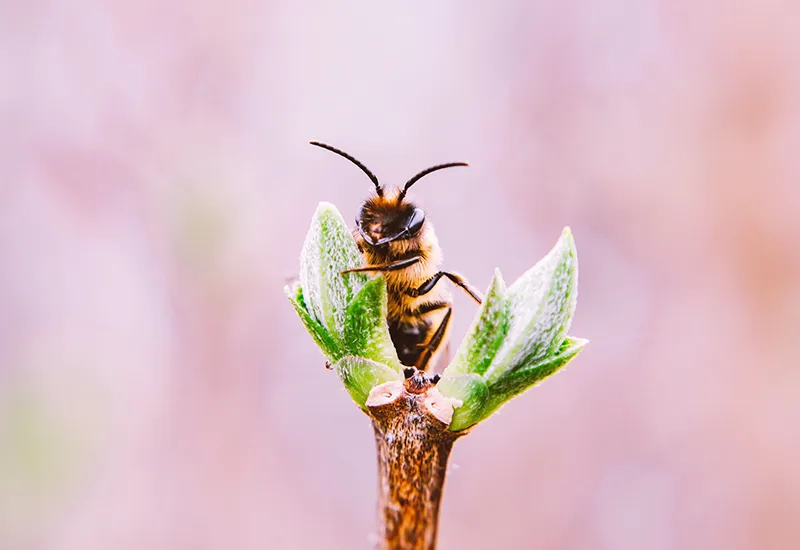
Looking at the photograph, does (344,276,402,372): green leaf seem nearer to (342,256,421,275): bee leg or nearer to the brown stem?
the brown stem

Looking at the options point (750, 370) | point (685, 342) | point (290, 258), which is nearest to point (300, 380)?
point (290, 258)

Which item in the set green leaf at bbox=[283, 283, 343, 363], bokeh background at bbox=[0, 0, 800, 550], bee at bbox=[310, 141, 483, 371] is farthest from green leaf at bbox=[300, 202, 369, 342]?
bokeh background at bbox=[0, 0, 800, 550]

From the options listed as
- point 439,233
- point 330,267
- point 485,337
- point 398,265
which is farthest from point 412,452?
point 439,233

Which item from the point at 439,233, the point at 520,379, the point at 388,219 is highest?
the point at 388,219

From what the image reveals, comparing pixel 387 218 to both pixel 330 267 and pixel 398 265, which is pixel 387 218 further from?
pixel 330 267

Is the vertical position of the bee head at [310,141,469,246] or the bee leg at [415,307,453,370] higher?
the bee head at [310,141,469,246]

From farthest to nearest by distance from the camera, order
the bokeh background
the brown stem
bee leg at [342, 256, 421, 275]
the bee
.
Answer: the bokeh background, the bee, bee leg at [342, 256, 421, 275], the brown stem

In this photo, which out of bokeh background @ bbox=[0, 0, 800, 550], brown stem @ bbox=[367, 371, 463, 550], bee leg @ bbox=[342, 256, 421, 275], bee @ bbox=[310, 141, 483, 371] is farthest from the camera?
bokeh background @ bbox=[0, 0, 800, 550]

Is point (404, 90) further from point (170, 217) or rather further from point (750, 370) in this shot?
point (750, 370)
